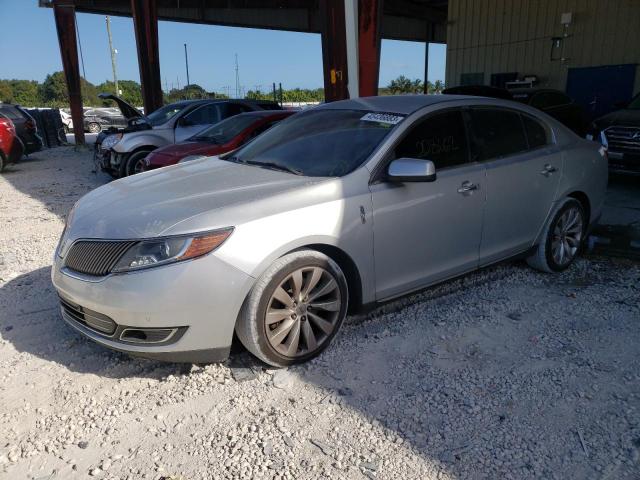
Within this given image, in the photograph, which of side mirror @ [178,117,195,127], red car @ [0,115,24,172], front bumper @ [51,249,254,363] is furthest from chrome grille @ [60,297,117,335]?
red car @ [0,115,24,172]

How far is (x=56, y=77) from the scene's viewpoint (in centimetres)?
6438

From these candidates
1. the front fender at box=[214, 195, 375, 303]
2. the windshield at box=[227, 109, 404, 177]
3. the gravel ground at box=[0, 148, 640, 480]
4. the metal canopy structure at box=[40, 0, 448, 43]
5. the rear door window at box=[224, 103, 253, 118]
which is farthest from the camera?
the metal canopy structure at box=[40, 0, 448, 43]

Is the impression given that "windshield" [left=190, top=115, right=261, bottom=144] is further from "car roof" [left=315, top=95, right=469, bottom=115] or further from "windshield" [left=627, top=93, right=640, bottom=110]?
"windshield" [left=627, top=93, right=640, bottom=110]

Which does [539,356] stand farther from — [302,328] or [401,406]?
[302,328]

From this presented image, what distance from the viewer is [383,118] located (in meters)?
3.64

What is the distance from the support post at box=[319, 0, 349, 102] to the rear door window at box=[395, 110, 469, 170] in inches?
182

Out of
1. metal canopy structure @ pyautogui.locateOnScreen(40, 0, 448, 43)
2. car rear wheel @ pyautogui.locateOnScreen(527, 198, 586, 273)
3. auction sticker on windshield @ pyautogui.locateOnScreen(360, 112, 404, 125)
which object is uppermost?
metal canopy structure @ pyautogui.locateOnScreen(40, 0, 448, 43)

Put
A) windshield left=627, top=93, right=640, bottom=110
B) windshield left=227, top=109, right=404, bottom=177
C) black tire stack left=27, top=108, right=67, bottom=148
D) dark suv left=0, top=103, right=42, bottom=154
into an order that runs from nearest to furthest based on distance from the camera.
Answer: windshield left=227, top=109, right=404, bottom=177 < windshield left=627, top=93, right=640, bottom=110 < dark suv left=0, top=103, right=42, bottom=154 < black tire stack left=27, top=108, right=67, bottom=148

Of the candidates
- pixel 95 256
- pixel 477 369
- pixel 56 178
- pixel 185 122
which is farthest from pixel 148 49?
pixel 477 369

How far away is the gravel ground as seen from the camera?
238 cm

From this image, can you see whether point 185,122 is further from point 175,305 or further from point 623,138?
point 175,305

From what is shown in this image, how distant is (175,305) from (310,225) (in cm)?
88

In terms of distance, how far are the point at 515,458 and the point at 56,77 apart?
242 ft

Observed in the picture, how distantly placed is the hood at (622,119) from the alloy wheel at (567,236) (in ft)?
14.2
